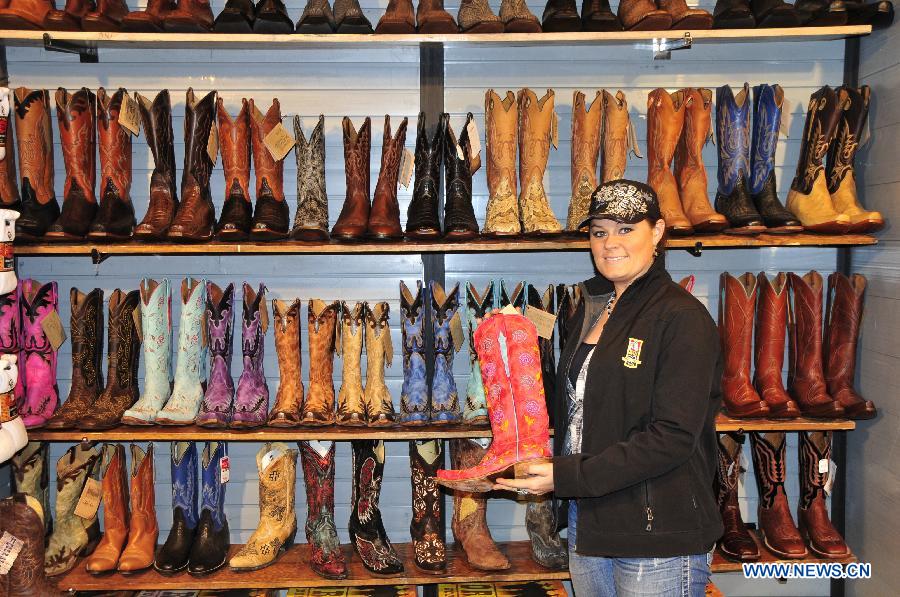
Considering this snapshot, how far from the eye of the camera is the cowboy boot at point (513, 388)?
7.36ft

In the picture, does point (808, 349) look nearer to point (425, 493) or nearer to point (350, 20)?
point (425, 493)

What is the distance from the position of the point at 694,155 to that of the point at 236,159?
70.8 inches

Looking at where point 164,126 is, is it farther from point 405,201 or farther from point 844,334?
point 844,334

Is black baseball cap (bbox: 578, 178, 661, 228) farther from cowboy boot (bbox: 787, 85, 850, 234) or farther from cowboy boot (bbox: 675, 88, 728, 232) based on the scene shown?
cowboy boot (bbox: 787, 85, 850, 234)

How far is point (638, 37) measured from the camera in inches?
108

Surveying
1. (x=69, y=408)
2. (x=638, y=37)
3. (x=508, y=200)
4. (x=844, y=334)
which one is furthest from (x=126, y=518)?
(x=844, y=334)

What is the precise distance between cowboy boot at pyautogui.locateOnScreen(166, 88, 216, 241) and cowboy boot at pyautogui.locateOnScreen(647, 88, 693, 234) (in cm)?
172

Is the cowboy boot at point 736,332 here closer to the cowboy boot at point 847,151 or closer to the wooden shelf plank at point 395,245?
the wooden shelf plank at point 395,245

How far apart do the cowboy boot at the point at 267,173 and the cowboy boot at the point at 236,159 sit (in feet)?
0.10

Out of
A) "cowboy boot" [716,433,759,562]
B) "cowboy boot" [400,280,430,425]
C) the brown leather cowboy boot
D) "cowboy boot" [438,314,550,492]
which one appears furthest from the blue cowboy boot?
the brown leather cowboy boot

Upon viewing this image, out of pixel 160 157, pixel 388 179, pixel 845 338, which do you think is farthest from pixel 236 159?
pixel 845 338

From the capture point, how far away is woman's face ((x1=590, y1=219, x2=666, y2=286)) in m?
1.97

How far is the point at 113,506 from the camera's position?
2881 millimetres

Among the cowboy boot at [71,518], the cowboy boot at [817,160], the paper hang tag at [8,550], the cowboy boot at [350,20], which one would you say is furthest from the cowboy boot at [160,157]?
the cowboy boot at [817,160]
